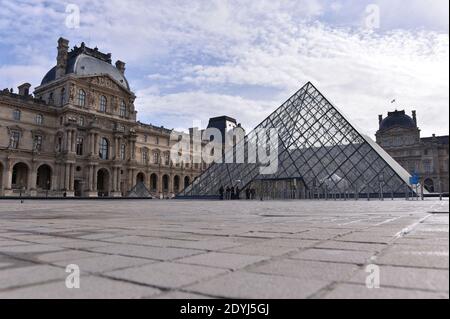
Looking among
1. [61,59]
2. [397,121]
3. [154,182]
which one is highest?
[61,59]

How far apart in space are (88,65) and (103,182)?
15.2 m

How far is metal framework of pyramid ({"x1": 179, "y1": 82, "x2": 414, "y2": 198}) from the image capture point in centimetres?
2144

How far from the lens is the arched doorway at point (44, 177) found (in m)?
41.8

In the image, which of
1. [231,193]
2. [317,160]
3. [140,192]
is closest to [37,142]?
[140,192]

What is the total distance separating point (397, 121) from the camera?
6850 centimetres

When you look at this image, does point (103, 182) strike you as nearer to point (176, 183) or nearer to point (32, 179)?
point (32, 179)

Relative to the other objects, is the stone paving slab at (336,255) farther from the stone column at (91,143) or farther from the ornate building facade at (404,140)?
the ornate building facade at (404,140)

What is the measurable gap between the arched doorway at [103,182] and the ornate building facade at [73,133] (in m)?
0.09

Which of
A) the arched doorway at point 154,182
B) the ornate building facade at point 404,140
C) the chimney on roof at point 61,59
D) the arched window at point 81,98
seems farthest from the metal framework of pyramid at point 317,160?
the ornate building facade at point 404,140

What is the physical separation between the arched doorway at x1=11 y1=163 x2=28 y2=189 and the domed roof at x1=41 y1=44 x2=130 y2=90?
12.9 meters

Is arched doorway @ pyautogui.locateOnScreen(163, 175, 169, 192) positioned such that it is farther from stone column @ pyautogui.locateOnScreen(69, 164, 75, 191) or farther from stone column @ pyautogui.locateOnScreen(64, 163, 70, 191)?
stone column @ pyautogui.locateOnScreen(64, 163, 70, 191)
